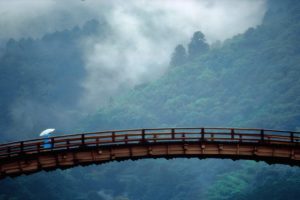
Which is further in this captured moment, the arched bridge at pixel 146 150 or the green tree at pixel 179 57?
the green tree at pixel 179 57

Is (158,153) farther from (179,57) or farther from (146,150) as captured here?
(179,57)

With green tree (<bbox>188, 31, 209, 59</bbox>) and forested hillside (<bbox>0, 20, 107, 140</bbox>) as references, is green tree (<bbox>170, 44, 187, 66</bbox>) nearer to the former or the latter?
green tree (<bbox>188, 31, 209, 59</bbox>)

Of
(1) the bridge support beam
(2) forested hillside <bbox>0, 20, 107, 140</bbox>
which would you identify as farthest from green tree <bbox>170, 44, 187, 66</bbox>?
(1) the bridge support beam

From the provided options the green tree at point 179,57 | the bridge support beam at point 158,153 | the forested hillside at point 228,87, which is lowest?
the bridge support beam at point 158,153

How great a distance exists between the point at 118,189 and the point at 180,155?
8395 cm

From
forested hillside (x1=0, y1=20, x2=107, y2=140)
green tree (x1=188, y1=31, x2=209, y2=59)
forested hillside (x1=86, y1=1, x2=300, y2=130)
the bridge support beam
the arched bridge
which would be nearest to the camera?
the arched bridge

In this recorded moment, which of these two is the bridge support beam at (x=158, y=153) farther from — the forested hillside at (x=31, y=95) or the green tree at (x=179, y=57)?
the green tree at (x=179, y=57)

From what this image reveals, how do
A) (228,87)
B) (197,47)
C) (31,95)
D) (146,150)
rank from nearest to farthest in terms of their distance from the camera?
(146,150) → (228,87) → (31,95) → (197,47)

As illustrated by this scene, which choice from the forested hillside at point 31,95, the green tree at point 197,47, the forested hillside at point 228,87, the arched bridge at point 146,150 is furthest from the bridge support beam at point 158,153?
the green tree at point 197,47

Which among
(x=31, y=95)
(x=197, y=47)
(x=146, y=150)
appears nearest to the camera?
(x=146, y=150)

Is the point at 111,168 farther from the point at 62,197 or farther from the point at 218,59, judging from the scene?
the point at 218,59

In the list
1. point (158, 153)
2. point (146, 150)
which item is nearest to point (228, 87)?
point (158, 153)

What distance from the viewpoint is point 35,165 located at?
24.5m

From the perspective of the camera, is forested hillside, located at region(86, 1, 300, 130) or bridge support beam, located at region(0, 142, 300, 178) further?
forested hillside, located at region(86, 1, 300, 130)
